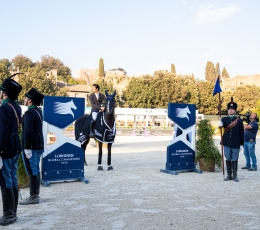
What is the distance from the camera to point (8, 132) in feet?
16.9

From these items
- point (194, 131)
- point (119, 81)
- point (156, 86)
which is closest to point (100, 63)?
point (119, 81)

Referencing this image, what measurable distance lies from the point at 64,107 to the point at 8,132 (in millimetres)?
3642

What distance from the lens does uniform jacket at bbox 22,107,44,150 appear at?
653cm

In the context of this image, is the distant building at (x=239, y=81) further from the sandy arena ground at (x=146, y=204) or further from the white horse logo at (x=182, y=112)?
the sandy arena ground at (x=146, y=204)

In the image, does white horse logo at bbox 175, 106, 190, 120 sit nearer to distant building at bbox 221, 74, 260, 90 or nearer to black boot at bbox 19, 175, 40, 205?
black boot at bbox 19, 175, 40, 205

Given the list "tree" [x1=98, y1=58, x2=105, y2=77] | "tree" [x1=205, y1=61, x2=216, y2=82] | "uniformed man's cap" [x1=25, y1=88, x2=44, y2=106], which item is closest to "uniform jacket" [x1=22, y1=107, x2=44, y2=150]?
"uniformed man's cap" [x1=25, y1=88, x2=44, y2=106]

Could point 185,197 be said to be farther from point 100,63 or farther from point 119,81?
point 100,63

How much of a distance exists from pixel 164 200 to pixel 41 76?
5366cm

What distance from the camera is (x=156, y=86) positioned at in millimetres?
64500

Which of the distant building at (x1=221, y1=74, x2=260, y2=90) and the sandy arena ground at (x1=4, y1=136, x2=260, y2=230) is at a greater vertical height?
the distant building at (x1=221, y1=74, x2=260, y2=90)

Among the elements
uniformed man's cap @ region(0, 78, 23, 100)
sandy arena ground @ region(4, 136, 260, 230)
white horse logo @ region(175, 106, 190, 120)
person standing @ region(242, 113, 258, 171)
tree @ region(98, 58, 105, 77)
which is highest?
tree @ region(98, 58, 105, 77)

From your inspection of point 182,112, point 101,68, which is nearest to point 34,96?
point 182,112

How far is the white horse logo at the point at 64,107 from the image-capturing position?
8.66 meters

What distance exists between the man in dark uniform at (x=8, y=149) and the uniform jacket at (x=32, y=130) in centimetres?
109
